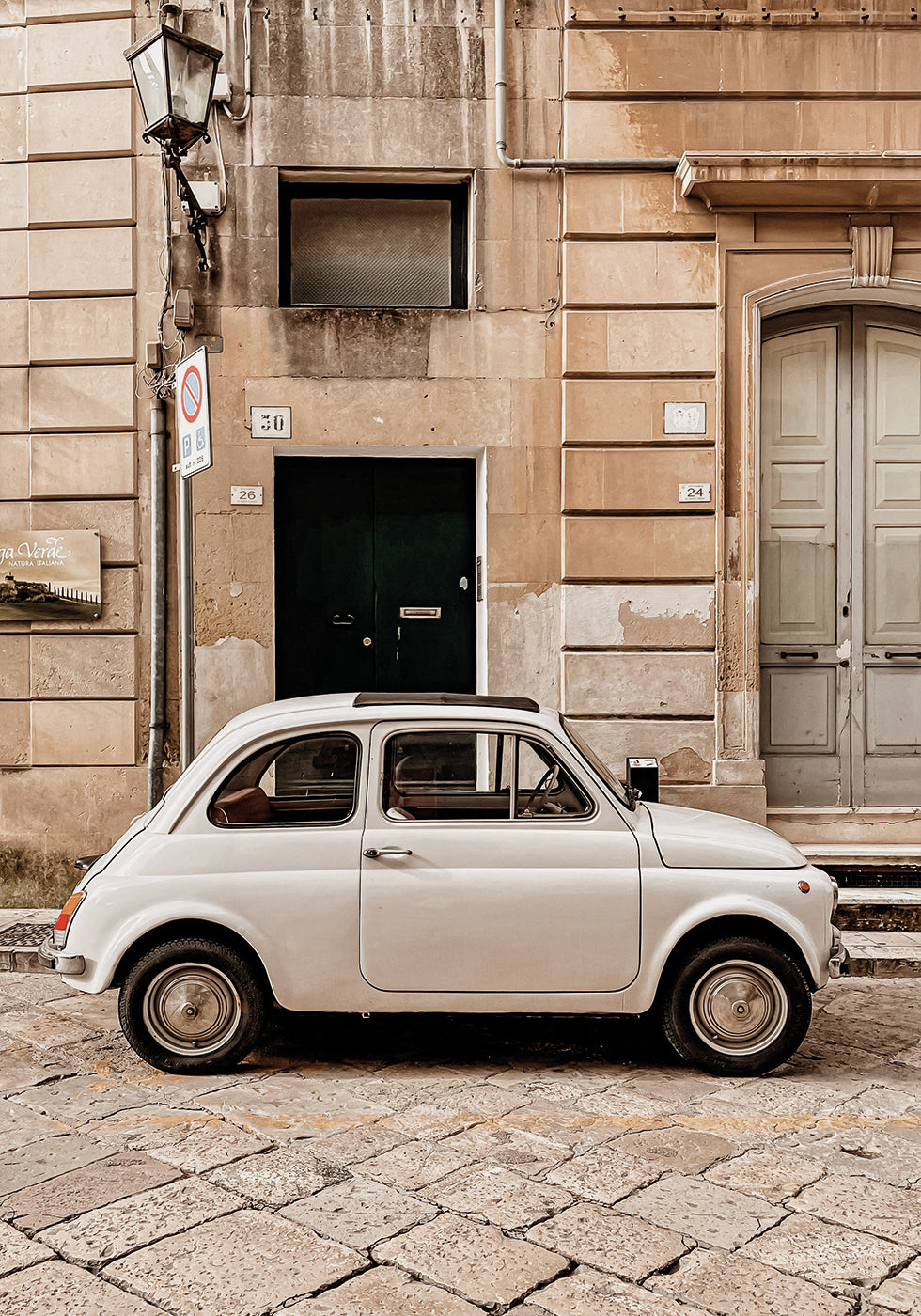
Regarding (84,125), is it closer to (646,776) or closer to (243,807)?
(243,807)

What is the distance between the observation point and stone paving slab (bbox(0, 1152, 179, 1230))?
3762 millimetres

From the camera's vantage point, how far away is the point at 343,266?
30.4ft

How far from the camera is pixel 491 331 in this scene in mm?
9000

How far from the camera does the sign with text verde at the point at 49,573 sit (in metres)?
8.91

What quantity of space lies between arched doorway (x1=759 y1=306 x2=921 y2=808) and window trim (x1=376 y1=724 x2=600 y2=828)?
14.8 ft

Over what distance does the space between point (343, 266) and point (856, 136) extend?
4.08m

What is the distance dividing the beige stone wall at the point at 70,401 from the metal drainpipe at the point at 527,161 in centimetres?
282

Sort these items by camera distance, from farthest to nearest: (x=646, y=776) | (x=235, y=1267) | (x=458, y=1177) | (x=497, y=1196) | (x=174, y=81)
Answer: (x=646, y=776), (x=174, y=81), (x=458, y=1177), (x=497, y=1196), (x=235, y=1267)

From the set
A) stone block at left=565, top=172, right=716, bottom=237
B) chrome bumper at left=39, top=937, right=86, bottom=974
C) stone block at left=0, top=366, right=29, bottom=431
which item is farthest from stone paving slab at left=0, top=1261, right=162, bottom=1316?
stone block at left=565, top=172, right=716, bottom=237

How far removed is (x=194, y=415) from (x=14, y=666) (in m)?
3.27

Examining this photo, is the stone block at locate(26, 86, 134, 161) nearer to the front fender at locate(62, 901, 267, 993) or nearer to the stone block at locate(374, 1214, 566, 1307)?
the front fender at locate(62, 901, 267, 993)

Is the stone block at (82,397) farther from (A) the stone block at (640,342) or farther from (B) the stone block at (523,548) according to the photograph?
(A) the stone block at (640,342)

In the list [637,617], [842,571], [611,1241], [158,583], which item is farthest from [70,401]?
[611,1241]

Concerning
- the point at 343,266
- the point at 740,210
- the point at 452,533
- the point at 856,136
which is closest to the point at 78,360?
the point at 343,266
